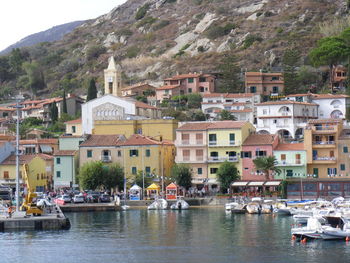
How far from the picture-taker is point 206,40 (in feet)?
539

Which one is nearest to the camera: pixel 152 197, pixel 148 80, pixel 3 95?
pixel 152 197

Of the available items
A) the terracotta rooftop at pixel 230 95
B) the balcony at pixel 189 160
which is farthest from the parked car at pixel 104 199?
the terracotta rooftop at pixel 230 95

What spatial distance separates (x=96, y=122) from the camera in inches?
4181

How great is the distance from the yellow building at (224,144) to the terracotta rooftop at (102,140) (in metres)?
10.3

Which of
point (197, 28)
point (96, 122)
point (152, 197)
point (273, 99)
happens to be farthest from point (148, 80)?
point (152, 197)

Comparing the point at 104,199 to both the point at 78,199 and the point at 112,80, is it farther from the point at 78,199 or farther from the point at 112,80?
the point at 112,80

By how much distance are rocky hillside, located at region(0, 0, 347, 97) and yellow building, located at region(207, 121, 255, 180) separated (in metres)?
46.8

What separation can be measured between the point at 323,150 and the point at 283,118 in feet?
56.6

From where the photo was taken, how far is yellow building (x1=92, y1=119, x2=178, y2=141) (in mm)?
104000

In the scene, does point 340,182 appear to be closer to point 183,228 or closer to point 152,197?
point 152,197

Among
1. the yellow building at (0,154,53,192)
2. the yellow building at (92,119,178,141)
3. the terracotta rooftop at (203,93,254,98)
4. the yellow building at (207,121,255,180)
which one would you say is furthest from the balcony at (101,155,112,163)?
the terracotta rooftop at (203,93,254,98)

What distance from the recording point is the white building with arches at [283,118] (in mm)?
107312

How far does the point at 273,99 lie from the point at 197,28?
59008mm

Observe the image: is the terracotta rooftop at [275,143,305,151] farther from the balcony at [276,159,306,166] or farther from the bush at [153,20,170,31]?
the bush at [153,20,170,31]
